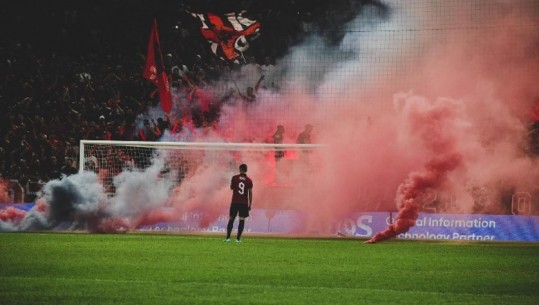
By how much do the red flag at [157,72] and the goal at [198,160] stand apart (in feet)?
9.45

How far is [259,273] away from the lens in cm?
1162

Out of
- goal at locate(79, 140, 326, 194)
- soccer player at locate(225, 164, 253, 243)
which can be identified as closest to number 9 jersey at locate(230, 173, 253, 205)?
soccer player at locate(225, 164, 253, 243)

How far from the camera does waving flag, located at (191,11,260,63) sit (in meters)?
29.2

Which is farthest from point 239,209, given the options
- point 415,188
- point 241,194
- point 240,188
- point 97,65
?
point 97,65

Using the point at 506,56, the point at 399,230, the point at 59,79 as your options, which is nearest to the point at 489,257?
the point at 399,230

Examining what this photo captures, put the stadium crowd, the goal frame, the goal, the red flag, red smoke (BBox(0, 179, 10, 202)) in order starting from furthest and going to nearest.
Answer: the red flag
the stadium crowd
red smoke (BBox(0, 179, 10, 202))
the goal
the goal frame

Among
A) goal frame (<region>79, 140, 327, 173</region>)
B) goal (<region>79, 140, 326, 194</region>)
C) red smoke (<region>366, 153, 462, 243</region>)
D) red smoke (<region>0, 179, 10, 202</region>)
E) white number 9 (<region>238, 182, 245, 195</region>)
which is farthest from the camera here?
red smoke (<region>0, 179, 10, 202</region>)

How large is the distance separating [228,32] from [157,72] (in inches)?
173

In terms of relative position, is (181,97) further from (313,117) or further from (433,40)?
(433,40)

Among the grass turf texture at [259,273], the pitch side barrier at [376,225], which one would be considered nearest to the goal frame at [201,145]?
the pitch side barrier at [376,225]

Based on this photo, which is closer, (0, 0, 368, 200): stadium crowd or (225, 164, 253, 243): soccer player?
(225, 164, 253, 243): soccer player

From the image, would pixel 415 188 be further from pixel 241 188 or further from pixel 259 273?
pixel 259 273

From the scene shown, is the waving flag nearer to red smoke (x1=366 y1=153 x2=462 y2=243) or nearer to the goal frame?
the goal frame

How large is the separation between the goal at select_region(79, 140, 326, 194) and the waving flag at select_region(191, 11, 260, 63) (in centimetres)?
599
